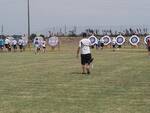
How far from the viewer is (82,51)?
25391mm

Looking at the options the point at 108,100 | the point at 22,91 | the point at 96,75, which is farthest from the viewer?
the point at 96,75

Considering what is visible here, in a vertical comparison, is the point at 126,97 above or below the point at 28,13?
below

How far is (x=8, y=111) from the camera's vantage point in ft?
43.9

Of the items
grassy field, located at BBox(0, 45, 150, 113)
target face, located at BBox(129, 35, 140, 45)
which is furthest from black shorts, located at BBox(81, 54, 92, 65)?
target face, located at BBox(129, 35, 140, 45)

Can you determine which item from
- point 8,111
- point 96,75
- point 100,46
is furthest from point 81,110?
point 100,46

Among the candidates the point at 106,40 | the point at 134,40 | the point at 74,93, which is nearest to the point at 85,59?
the point at 74,93

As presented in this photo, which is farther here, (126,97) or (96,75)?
(96,75)

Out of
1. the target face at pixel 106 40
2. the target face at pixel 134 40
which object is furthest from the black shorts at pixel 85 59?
the target face at pixel 106 40

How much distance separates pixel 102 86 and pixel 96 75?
5067 mm

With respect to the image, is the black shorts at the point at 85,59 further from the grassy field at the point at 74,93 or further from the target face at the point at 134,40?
the target face at the point at 134,40

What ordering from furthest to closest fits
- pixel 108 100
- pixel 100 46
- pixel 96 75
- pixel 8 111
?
pixel 100 46 → pixel 96 75 → pixel 108 100 → pixel 8 111

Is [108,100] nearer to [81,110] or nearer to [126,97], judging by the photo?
[126,97]

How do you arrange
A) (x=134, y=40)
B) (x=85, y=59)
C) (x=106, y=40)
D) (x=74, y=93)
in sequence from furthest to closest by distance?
(x=106, y=40), (x=134, y=40), (x=85, y=59), (x=74, y=93)

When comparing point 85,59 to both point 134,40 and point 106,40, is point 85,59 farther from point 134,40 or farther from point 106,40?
point 106,40
